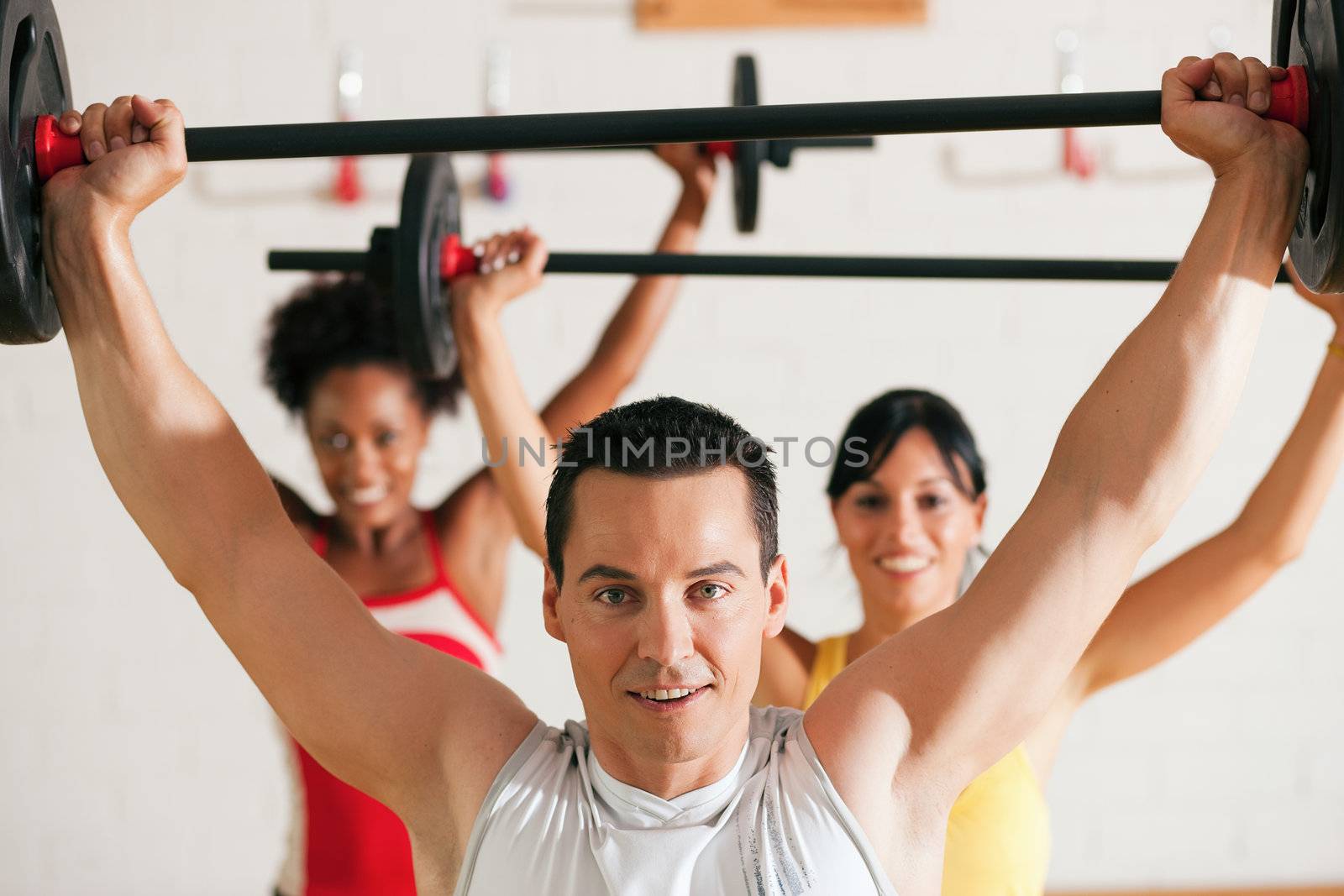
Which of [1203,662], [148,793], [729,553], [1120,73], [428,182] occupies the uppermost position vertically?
[1120,73]

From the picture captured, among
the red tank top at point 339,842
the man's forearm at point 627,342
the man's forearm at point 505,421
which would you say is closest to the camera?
the man's forearm at point 505,421

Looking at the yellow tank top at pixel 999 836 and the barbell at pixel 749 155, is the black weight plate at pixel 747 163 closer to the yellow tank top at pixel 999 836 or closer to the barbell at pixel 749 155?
the barbell at pixel 749 155

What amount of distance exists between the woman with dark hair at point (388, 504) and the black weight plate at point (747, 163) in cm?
22

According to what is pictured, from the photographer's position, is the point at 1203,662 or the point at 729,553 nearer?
the point at 729,553

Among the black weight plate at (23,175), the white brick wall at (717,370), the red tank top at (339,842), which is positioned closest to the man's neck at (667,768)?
the black weight plate at (23,175)

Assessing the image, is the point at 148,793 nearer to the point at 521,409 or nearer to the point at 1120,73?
the point at 521,409

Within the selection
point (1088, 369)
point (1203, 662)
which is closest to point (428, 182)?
point (1088, 369)

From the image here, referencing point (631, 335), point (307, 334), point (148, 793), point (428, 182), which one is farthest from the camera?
point (148, 793)

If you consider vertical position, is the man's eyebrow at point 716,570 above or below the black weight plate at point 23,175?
below

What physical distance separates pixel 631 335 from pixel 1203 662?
1668mm

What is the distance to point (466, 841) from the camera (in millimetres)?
1088

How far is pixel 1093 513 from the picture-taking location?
41.8 inches

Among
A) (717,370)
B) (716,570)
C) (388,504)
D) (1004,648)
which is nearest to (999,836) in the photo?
(1004,648)

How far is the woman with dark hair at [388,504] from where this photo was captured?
1.93 m
